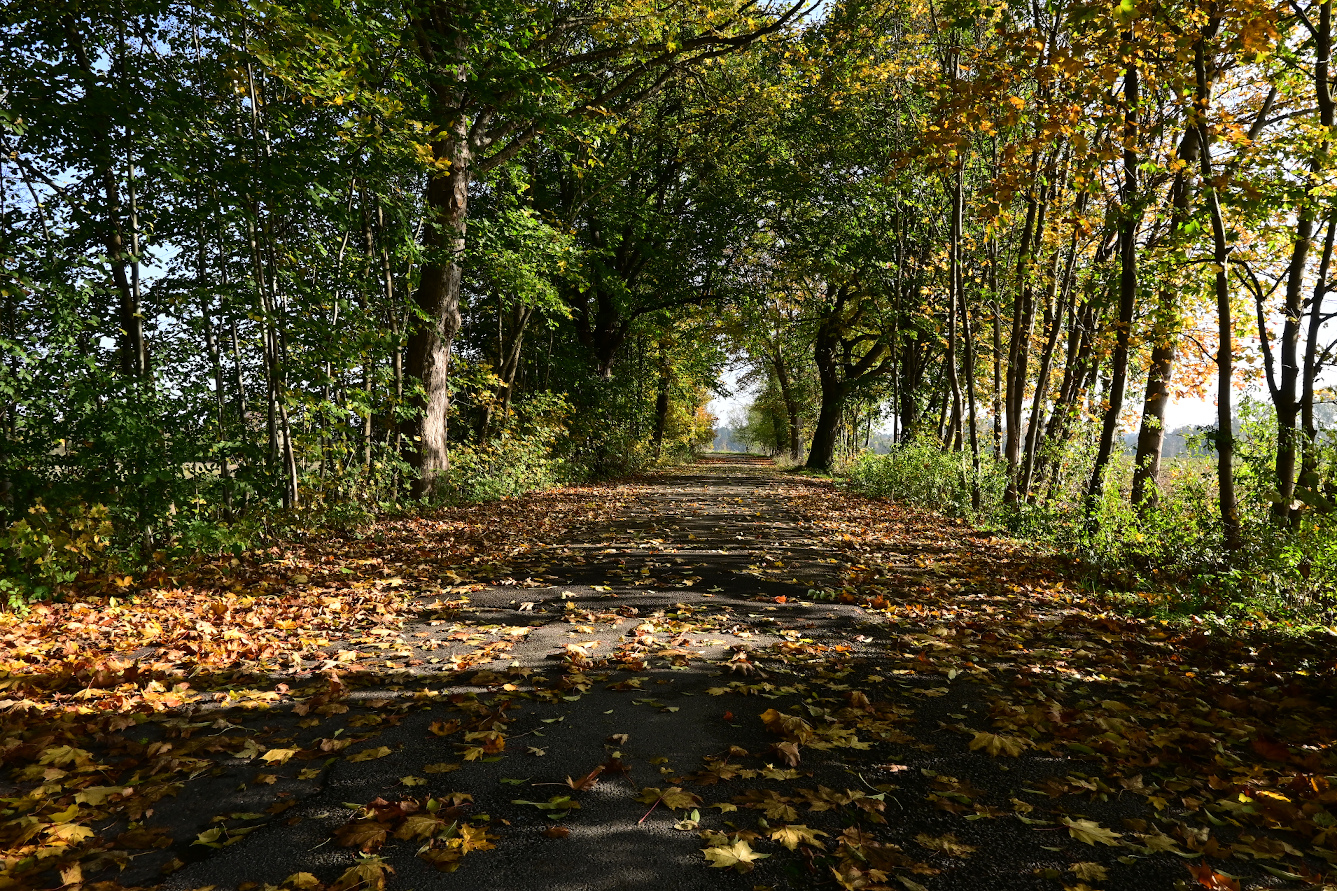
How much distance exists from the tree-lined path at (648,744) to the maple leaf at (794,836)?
0.02 m

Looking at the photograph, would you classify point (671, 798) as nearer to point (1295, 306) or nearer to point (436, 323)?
point (1295, 306)

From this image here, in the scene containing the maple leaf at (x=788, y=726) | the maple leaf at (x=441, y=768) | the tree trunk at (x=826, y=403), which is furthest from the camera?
the tree trunk at (x=826, y=403)

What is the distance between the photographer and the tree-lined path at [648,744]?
242 cm

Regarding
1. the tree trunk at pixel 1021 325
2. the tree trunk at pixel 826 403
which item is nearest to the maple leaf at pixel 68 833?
the tree trunk at pixel 1021 325

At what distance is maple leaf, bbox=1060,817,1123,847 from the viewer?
2.57 metres

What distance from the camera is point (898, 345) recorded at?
22.1 metres

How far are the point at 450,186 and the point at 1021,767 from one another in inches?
481

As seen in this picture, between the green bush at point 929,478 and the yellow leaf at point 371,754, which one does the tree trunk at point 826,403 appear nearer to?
the green bush at point 929,478

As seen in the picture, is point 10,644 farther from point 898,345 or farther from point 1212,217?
point 898,345

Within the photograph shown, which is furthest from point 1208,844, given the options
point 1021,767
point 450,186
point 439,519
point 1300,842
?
point 450,186

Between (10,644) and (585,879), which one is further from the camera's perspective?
(10,644)

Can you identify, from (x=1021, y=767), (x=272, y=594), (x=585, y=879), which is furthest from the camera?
(x=272, y=594)

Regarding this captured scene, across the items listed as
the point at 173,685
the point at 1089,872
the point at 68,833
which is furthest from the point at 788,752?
the point at 173,685

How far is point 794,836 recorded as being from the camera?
2.52m
